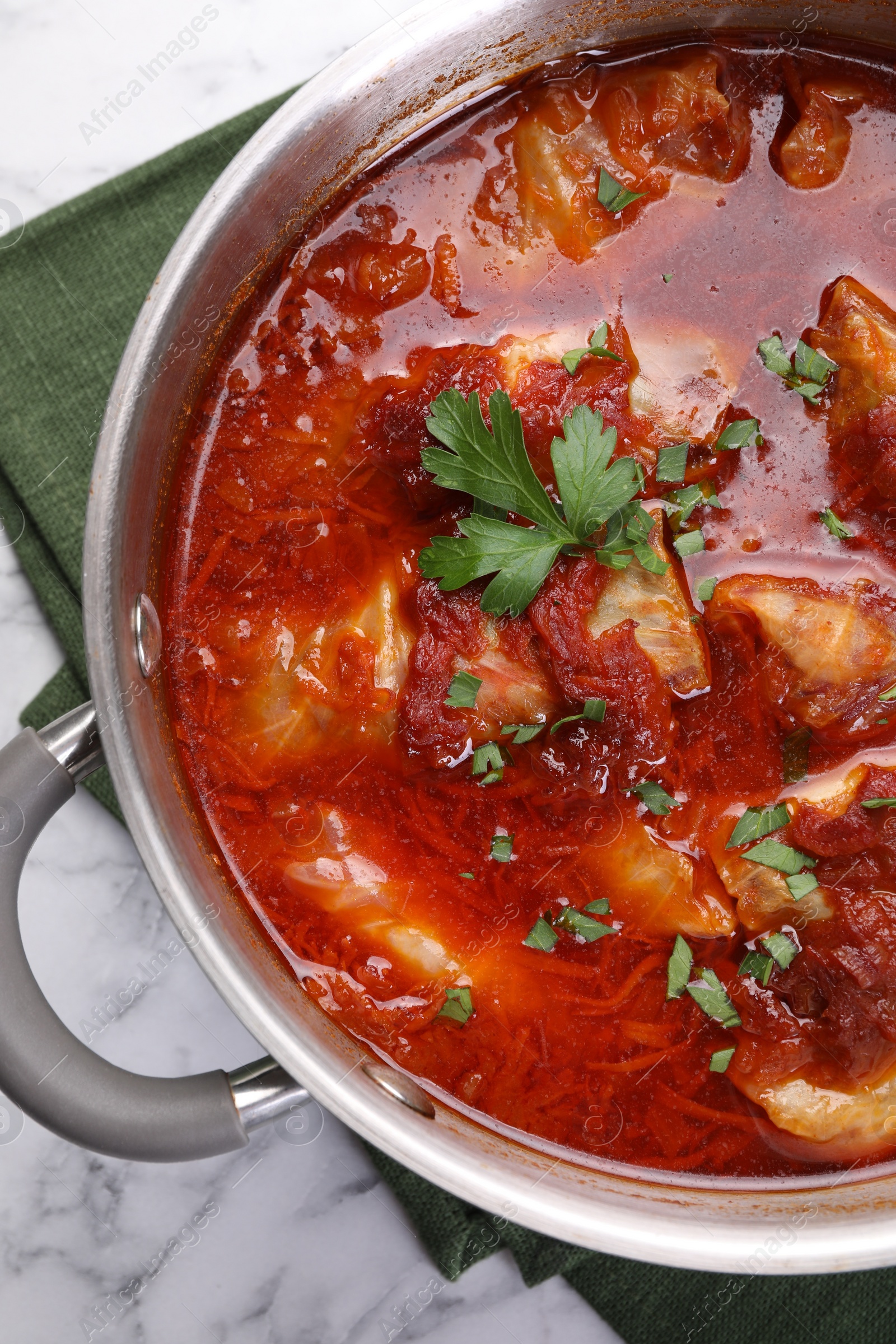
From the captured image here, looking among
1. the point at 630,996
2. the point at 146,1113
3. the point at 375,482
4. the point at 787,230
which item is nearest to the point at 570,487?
the point at 375,482

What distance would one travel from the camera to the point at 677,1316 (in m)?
3.11

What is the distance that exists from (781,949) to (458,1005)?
0.83m

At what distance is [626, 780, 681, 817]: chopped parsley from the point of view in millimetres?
2564

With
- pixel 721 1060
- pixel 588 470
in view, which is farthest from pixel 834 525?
pixel 721 1060

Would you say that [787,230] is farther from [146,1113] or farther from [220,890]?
[146,1113]

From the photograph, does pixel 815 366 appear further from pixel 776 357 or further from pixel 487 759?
pixel 487 759

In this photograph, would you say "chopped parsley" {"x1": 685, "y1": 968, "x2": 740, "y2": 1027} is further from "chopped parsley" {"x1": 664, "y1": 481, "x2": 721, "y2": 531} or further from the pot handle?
"chopped parsley" {"x1": 664, "y1": 481, "x2": 721, "y2": 531}

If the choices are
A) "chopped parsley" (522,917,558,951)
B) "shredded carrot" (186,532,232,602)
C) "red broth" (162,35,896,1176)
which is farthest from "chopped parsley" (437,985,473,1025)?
"shredded carrot" (186,532,232,602)

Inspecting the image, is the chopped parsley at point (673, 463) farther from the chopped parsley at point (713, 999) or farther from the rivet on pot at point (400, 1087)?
the rivet on pot at point (400, 1087)

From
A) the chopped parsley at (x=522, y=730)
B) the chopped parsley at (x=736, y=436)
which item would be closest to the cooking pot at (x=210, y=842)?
the chopped parsley at (x=522, y=730)

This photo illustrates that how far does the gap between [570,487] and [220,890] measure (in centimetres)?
131

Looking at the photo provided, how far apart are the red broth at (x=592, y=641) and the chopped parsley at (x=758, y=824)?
0.02 meters

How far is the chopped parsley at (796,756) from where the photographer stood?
2629mm

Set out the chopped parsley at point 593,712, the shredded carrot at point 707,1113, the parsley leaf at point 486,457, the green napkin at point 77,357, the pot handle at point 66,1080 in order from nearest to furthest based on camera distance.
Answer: the pot handle at point 66,1080, the parsley leaf at point 486,457, the chopped parsley at point 593,712, the shredded carrot at point 707,1113, the green napkin at point 77,357
